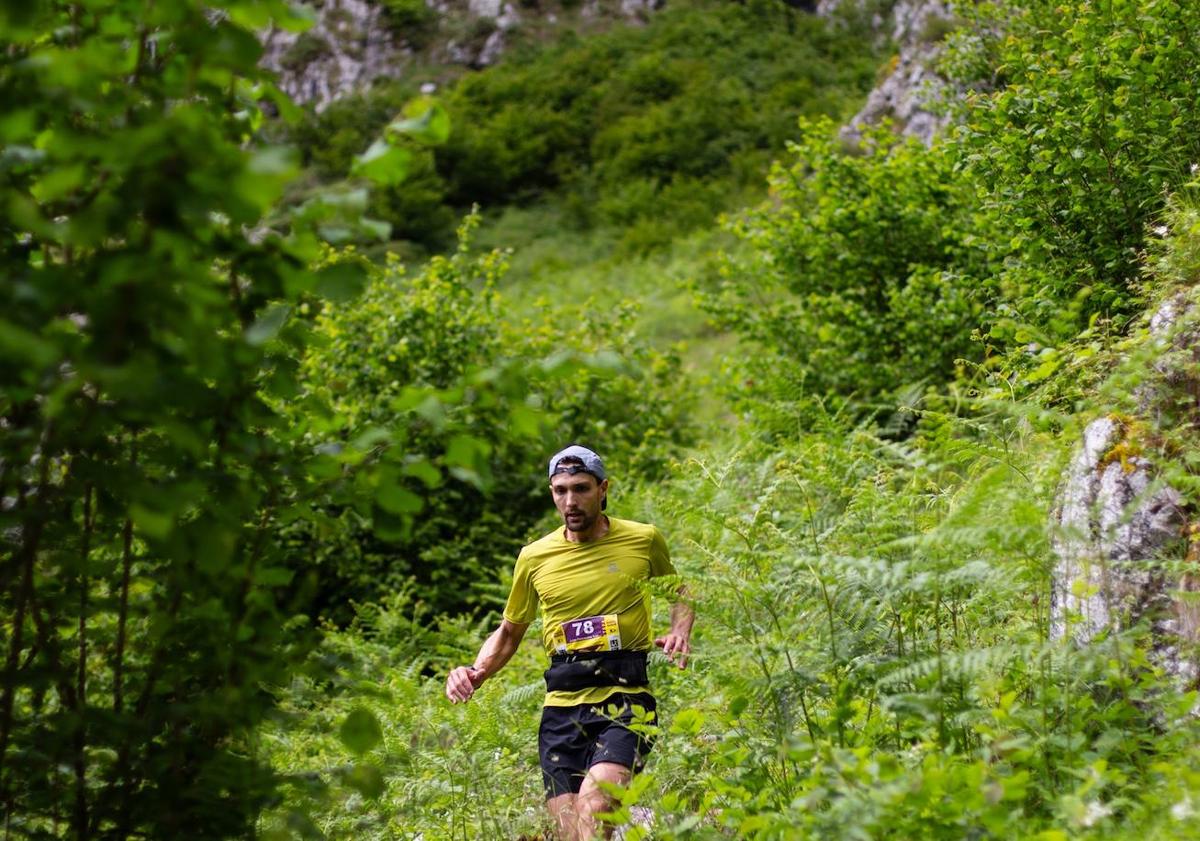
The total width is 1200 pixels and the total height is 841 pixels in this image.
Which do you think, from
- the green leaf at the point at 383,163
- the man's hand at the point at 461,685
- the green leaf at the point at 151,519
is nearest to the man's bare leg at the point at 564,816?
the man's hand at the point at 461,685

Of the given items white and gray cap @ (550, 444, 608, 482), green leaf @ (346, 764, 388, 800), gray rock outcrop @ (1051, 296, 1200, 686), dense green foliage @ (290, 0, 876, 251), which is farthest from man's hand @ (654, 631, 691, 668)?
dense green foliage @ (290, 0, 876, 251)

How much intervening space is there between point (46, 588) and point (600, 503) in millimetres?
2629

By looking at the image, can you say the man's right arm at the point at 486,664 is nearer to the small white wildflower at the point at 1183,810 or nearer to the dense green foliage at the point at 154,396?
the dense green foliage at the point at 154,396

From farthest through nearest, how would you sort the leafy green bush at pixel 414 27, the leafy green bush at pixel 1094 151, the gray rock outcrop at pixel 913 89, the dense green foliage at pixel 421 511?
the leafy green bush at pixel 414 27 → the gray rock outcrop at pixel 913 89 → the leafy green bush at pixel 1094 151 → the dense green foliage at pixel 421 511

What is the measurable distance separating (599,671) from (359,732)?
216 centimetres

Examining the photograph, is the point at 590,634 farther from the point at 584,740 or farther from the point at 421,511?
the point at 421,511

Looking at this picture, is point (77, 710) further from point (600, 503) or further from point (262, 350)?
point (600, 503)

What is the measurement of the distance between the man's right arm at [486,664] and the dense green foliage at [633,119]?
25103 mm

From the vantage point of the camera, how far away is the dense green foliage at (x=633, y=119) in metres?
33.2

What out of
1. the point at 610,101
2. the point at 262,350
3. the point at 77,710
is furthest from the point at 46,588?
the point at 610,101

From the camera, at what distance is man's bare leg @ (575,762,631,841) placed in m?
3.77

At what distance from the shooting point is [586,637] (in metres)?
4.38

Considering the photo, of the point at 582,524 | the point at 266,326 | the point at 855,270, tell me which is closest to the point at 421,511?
the point at 266,326

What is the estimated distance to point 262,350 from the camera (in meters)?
2.21
